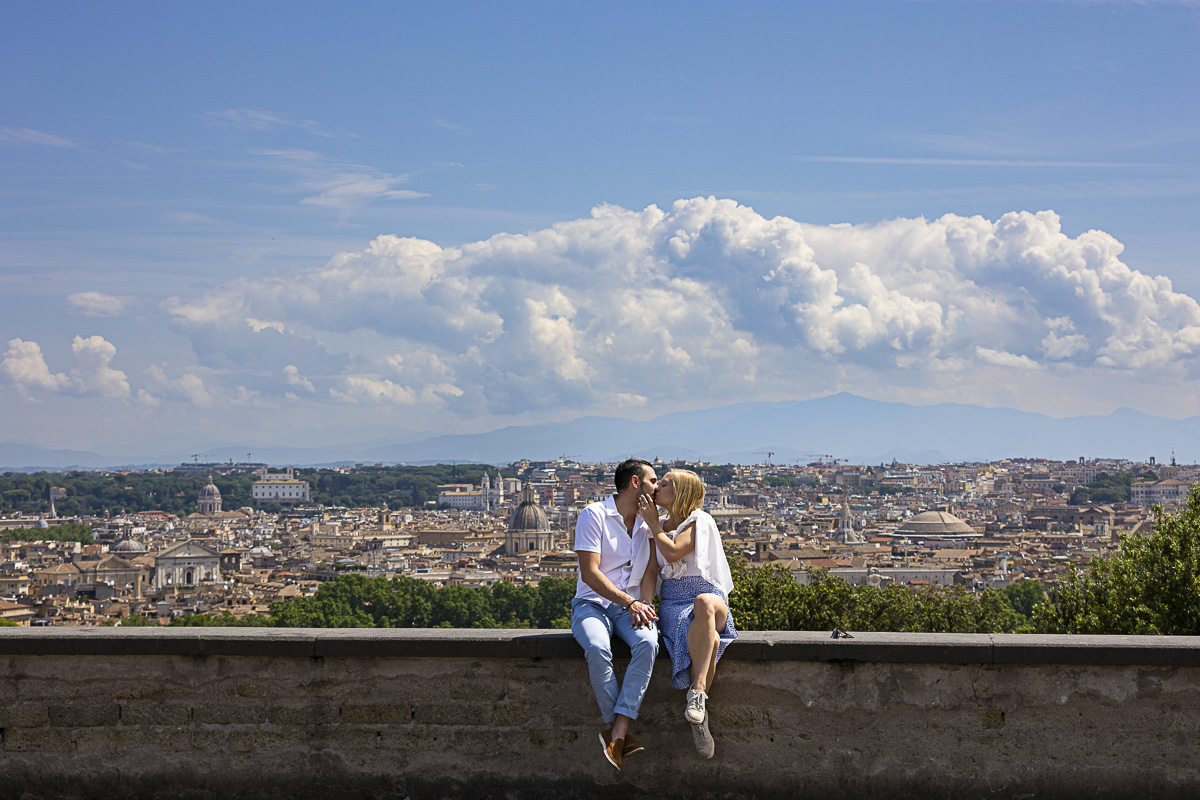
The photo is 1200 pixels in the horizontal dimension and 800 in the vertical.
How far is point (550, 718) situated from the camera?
3.42m

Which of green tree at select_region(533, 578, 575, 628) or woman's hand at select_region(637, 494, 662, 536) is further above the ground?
woman's hand at select_region(637, 494, 662, 536)

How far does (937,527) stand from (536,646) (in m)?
110

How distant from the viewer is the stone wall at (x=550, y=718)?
3.31 metres

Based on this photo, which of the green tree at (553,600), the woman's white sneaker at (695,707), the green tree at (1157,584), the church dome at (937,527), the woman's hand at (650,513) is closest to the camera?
the woman's white sneaker at (695,707)

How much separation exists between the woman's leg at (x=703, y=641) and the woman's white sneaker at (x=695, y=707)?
24 millimetres

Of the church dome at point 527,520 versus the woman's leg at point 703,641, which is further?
the church dome at point 527,520

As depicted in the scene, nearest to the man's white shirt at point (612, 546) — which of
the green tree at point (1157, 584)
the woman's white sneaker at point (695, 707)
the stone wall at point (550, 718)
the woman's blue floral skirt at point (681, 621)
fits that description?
the woman's blue floral skirt at point (681, 621)

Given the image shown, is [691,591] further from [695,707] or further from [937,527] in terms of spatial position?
→ [937,527]

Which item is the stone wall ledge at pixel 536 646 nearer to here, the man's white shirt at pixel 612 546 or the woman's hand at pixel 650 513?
the man's white shirt at pixel 612 546

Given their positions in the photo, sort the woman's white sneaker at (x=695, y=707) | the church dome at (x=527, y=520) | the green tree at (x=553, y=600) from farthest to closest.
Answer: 1. the church dome at (x=527, y=520)
2. the green tree at (x=553, y=600)
3. the woman's white sneaker at (x=695, y=707)

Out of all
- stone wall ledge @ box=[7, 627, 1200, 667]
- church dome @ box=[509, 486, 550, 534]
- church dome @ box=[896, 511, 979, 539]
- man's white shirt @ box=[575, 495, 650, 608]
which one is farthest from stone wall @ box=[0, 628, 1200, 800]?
church dome @ box=[896, 511, 979, 539]

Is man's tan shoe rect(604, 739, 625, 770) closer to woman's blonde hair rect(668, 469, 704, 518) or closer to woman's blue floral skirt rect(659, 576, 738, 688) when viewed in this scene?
woman's blue floral skirt rect(659, 576, 738, 688)

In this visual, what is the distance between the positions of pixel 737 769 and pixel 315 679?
127 cm

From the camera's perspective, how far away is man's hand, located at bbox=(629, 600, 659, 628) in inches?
131
